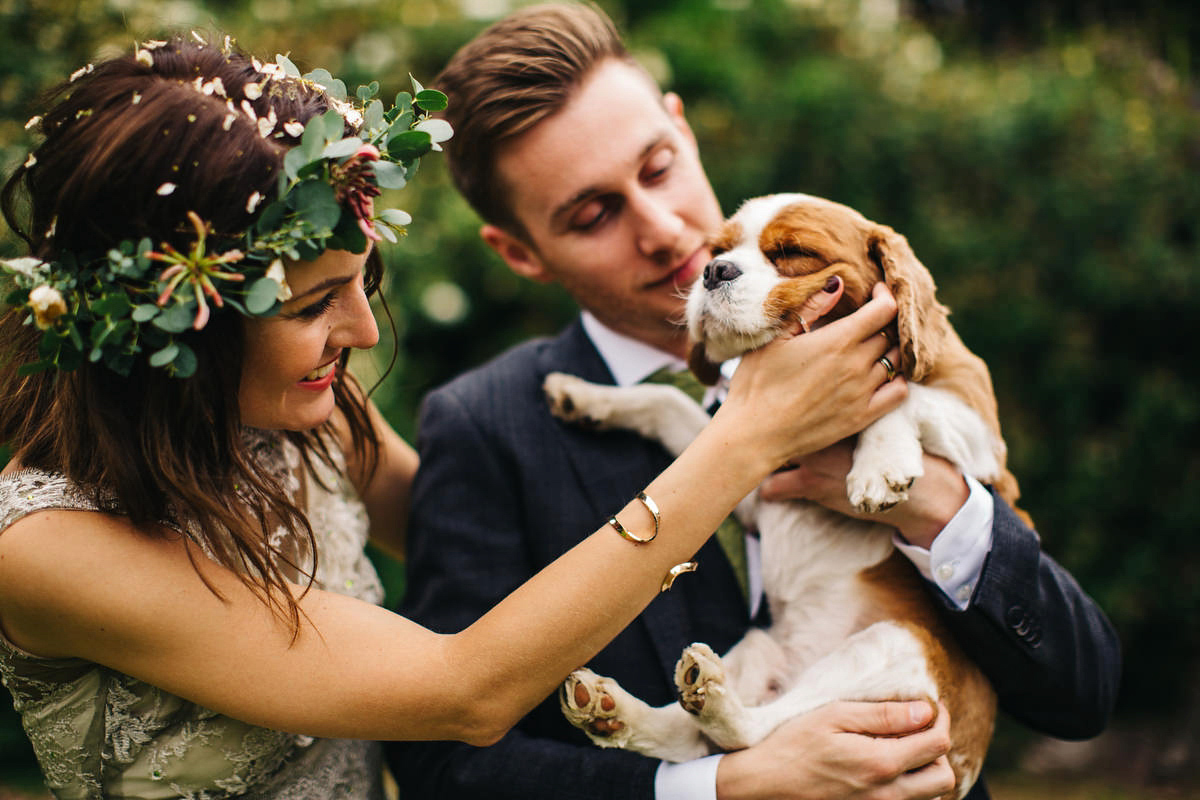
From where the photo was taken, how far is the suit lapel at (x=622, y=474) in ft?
8.54

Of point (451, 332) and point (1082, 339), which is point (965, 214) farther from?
point (451, 332)

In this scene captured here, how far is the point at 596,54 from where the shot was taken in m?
2.97

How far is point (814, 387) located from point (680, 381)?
879 mm

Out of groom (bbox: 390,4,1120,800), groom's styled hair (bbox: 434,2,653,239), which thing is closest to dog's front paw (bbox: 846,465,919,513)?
groom (bbox: 390,4,1120,800)

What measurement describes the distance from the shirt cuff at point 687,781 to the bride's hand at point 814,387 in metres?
0.84

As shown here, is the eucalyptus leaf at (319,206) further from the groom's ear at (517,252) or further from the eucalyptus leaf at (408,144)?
the groom's ear at (517,252)

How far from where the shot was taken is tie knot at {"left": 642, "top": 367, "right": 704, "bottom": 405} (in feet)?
10.5

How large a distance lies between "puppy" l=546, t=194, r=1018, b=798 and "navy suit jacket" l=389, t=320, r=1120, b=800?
10cm

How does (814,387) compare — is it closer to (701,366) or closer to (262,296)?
(701,366)

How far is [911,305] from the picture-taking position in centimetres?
258

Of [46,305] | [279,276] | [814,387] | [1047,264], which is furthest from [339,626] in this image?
[1047,264]

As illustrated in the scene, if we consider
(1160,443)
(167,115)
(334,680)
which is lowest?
(1160,443)

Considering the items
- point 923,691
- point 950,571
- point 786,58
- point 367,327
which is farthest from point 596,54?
point 786,58

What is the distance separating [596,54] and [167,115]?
1.45 m
